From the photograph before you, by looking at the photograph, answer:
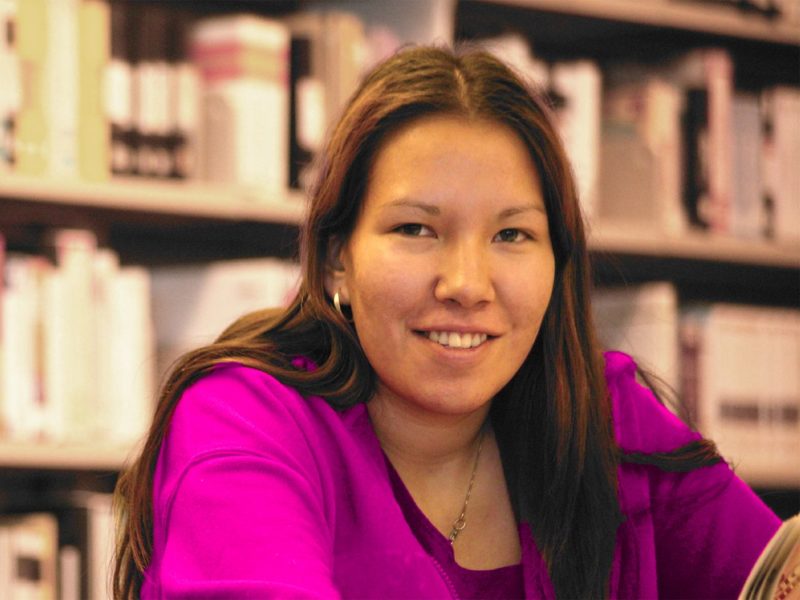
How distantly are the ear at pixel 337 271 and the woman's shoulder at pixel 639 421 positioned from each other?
31 centimetres

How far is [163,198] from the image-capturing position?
219 centimetres

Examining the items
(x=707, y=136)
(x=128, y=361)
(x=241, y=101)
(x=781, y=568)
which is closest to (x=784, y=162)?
(x=707, y=136)

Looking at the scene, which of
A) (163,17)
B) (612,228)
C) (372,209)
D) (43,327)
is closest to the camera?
(372,209)

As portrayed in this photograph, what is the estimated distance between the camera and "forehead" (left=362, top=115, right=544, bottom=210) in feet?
4.03

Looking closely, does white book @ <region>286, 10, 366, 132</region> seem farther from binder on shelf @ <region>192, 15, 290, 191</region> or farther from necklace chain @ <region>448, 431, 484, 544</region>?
necklace chain @ <region>448, 431, 484, 544</region>

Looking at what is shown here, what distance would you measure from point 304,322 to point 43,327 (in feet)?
3.03

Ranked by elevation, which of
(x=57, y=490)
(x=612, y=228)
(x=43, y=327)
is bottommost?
(x=57, y=490)

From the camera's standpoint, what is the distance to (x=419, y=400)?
127 cm

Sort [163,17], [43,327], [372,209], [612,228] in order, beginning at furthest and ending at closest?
[612,228]
[163,17]
[43,327]
[372,209]

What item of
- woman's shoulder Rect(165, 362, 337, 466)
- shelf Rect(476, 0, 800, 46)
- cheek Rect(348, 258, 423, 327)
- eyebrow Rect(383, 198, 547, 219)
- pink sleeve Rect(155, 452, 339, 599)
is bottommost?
pink sleeve Rect(155, 452, 339, 599)

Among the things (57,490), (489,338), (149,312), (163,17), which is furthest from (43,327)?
(489,338)

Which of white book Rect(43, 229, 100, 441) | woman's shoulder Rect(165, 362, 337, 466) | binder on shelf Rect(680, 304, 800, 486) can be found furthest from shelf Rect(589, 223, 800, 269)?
woman's shoulder Rect(165, 362, 337, 466)

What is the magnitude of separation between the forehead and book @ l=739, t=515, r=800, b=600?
1.25 ft

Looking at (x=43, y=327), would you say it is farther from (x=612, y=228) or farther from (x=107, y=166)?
(x=612, y=228)
